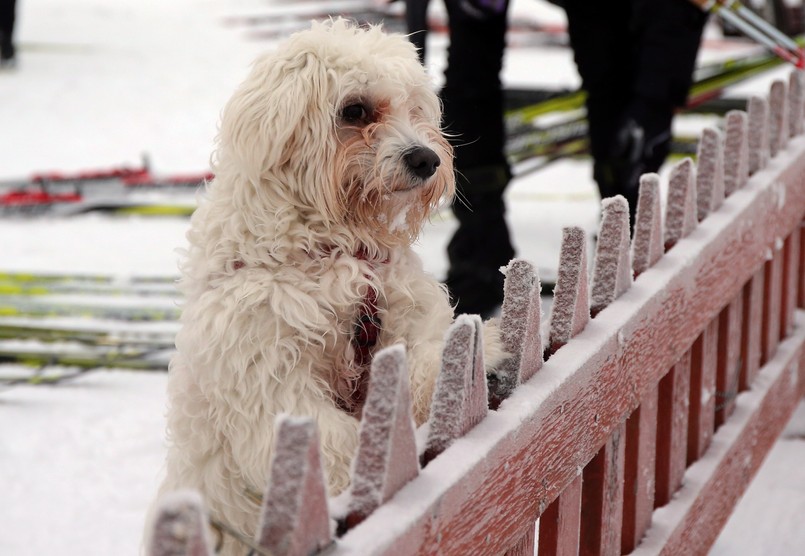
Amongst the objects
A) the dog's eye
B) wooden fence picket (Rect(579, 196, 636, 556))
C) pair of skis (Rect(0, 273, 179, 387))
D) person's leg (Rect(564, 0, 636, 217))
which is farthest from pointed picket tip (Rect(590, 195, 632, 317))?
pair of skis (Rect(0, 273, 179, 387))

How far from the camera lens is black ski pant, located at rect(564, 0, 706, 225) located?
3768 mm

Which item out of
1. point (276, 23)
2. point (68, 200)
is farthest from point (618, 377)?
point (276, 23)

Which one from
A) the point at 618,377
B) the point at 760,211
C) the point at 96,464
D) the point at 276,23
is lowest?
the point at 96,464

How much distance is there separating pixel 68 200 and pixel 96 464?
3573mm

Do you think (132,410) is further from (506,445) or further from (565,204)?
(565,204)

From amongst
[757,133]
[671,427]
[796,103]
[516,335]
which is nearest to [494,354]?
[516,335]

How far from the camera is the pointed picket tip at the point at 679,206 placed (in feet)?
7.95

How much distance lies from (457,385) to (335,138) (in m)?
0.67

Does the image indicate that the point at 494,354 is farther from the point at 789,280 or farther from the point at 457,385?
the point at 789,280

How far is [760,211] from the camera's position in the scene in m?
2.96

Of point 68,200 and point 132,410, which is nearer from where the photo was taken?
point 132,410

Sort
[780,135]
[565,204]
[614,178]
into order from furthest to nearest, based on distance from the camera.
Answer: [565,204] < [614,178] < [780,135]

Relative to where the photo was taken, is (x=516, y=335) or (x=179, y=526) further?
(x=516, y=335)

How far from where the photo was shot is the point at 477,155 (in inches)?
156
